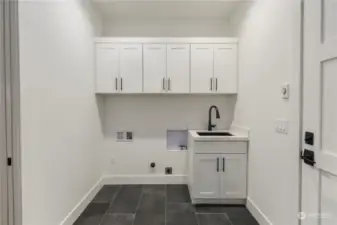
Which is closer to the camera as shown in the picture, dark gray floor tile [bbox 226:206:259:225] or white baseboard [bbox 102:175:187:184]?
dark gray floor tile [bbox 226:206:259:225]

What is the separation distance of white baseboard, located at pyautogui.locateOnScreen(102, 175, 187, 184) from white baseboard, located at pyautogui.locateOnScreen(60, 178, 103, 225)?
0.28m

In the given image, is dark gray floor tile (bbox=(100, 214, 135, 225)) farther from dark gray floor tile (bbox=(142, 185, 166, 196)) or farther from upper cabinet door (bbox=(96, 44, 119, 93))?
upper cabinet door (bbox=(96, 44, 119, 93))

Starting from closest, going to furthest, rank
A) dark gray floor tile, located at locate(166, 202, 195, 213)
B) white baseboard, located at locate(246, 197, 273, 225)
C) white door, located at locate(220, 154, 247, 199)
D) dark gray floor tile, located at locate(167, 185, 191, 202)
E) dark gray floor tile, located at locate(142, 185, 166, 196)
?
Answer: 1. white baseboard, located at locate(246, 197, 273, 225)
2. dark gray floor tile, located at locate(166, 202, 195, 213)
3. white door, located at locate(220, 154, 247, 199)
4. dark gray floor tile, located at locate(167, 185, 191, 202)
5. dark gray floor tile, located at locate(142, 185, 166, 196)

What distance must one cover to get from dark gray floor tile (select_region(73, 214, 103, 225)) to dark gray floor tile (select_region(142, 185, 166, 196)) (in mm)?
1022

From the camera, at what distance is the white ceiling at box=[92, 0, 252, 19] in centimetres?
366

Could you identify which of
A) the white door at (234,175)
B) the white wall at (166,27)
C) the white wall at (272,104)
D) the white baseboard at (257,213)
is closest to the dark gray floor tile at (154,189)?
the white door at (234,175)

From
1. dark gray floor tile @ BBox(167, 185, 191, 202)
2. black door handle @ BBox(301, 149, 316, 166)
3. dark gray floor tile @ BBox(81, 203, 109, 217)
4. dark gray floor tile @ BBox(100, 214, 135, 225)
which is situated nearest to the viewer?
black door handle @ BBox(301, 149, 316, 166)

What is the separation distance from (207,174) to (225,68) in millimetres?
1659

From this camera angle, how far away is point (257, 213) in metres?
2.92

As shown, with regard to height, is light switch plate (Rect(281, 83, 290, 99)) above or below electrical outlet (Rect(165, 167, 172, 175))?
above

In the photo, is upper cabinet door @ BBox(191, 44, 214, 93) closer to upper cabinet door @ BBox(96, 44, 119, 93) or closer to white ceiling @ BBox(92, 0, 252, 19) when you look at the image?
white ceiling @ BBox(92, 0, 252, 19)

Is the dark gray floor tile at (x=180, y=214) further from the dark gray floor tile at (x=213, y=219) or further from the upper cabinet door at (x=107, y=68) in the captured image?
the upper cabinet door at (x=107, y=68)

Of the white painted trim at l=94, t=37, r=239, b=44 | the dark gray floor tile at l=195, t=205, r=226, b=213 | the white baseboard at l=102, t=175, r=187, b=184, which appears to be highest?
the white painted trim at l=94, t=37, r=239, b=44

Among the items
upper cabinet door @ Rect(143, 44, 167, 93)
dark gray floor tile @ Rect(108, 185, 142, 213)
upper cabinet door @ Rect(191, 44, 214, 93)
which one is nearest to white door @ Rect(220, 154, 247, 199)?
upper cabinet door @ Rect(191, 44, 214, 93)
